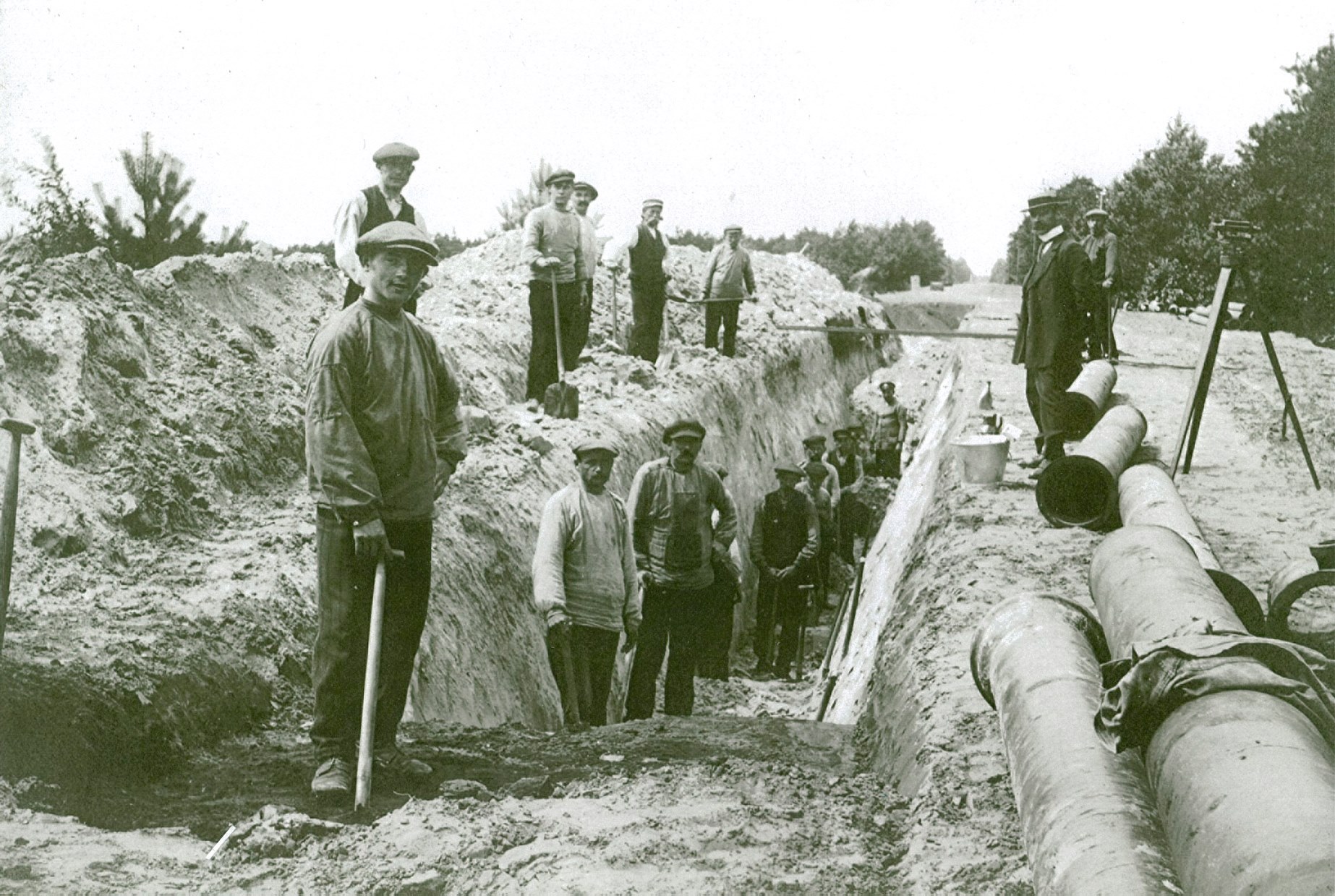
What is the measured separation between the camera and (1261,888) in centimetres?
246

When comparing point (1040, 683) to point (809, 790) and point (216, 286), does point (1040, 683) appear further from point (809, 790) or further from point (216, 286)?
point (216, 286)

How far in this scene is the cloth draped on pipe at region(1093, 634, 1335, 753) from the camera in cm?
316

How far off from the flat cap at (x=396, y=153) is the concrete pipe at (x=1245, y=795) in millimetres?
5350

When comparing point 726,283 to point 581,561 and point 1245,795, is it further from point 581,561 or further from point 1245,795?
point 1245,795

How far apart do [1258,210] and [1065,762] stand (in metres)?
22.9

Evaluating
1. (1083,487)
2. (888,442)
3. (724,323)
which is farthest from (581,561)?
(888,442)

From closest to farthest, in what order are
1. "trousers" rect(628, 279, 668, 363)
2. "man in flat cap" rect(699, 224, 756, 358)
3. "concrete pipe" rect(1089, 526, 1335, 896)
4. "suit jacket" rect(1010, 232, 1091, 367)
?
1. "concrete pipe" rect(1089, 526, 1335, 896)
2. "suit jacket" rect(1010, 232, 1091, 367)
3. "trousers" rect(628, 279, 668, 363)
4. "man in flat cap" rect(699, 224, 756, 358)

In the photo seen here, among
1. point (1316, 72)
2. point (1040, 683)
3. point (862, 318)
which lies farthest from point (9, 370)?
point (1316, 72)

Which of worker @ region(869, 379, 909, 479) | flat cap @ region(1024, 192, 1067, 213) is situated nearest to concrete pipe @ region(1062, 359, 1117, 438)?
flat cap @ region(1024, 192, 1067, 213)

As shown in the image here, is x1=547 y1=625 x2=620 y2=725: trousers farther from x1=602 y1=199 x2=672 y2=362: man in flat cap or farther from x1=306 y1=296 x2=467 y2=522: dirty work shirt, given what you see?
x1=602 y1=199 x2=672 y2=362: man in flat cap

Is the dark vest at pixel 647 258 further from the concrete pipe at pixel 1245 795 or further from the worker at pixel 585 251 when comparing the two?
the concrete pipe at pixel 1245 795

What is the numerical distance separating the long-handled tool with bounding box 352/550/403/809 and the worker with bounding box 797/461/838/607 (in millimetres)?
8349

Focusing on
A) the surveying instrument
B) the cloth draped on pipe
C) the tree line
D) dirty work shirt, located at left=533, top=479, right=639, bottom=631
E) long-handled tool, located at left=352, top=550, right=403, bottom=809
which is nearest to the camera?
the cloth draped on pipe

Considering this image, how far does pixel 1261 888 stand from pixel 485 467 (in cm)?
770
